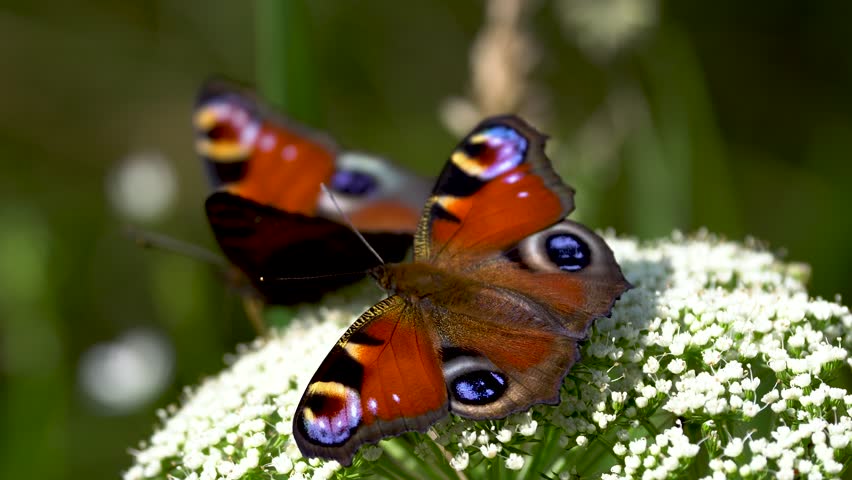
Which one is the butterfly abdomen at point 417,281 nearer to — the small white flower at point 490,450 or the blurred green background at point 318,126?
the small white flower at point 490,450

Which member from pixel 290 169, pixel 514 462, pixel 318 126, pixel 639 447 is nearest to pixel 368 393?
pixel 514 462

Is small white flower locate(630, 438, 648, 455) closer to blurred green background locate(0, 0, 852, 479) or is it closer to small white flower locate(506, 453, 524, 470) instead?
small white flower locate(506, 453, 524, 470)

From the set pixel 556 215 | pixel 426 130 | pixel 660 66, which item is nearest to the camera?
pixel 556 215

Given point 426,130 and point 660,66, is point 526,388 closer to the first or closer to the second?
point 660,66

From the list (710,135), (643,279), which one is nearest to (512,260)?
(643,279)

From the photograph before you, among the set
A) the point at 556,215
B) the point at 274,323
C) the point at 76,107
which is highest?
the point at 556,215

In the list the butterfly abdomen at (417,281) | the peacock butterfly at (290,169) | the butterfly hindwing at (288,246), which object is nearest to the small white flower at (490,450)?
the butterfly abdomen at (417,281)

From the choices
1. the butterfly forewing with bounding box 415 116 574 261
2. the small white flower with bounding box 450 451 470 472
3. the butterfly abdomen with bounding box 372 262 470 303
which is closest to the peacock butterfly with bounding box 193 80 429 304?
the butterfly forewing with bounding box 415 116 574 261
